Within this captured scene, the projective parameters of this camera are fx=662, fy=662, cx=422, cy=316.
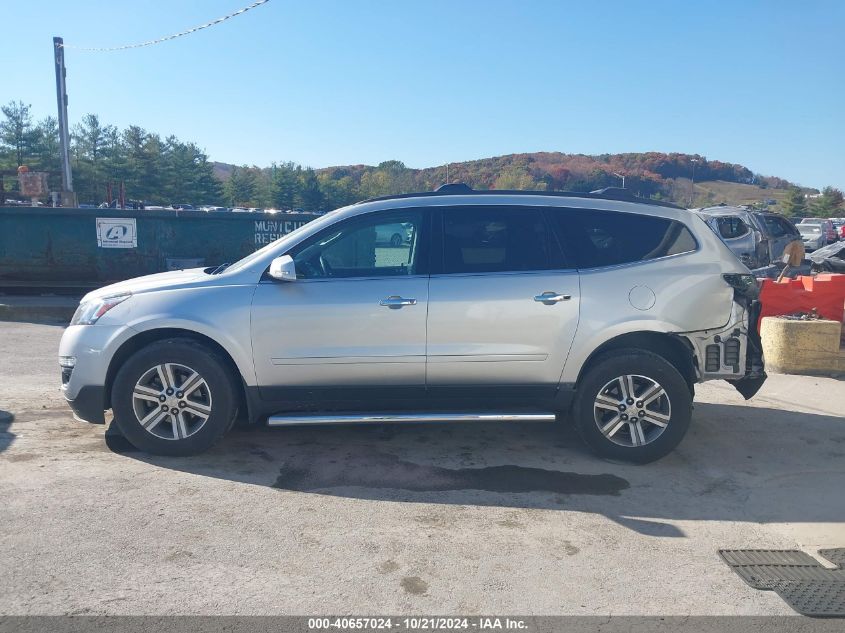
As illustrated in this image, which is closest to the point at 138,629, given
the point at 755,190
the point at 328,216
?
the point at 328,216

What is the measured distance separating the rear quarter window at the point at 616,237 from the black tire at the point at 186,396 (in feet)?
8.92

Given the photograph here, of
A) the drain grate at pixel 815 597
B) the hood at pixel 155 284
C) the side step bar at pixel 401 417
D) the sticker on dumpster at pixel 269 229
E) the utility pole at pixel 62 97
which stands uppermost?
the utility pole at pixel 62 97

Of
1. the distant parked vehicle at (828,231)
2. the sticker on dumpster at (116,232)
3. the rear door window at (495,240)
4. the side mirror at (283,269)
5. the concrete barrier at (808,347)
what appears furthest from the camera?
the distant parked vehicle at (828,231)

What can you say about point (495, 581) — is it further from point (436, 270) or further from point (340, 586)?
point (436, 270)

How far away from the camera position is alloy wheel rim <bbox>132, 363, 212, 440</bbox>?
4.71 metres

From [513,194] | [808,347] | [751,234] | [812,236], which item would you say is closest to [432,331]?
[513,194]

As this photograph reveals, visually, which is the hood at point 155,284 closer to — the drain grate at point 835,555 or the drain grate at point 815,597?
the drain grate at point 815,597

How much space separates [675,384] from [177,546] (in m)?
3.46

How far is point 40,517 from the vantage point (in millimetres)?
3844

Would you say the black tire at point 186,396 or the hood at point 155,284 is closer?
the black tire at point 186,396

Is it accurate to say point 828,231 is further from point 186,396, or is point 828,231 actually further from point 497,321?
point 186,396

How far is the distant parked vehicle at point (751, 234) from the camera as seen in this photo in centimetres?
1638

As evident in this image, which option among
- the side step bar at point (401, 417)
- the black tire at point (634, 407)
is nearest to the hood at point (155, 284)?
the side step bar at point (401, 417)

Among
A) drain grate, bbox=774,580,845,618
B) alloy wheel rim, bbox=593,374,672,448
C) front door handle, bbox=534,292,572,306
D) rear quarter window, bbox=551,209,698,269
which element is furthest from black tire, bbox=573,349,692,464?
drain grate, bbox=774,580,845,618
